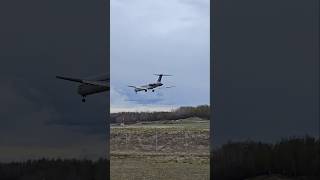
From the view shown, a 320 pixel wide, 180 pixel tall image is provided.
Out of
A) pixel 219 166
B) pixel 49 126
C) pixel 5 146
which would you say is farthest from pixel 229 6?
pixel 5 146

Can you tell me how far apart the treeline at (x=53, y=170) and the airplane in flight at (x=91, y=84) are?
94 centimetres

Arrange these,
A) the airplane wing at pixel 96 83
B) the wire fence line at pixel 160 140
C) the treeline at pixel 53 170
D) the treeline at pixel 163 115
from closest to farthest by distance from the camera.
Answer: the treeline at pixel 53 170 → the airplane wing at pixel 96 83 → the treeline at pixel 163 115 → the wire fence line at pixel 160 140

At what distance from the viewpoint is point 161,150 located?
10.1 m

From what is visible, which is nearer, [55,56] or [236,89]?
[55,56]

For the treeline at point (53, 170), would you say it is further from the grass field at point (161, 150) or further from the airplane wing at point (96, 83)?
the airplane wing at point (96, 83)

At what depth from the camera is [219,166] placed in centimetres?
928

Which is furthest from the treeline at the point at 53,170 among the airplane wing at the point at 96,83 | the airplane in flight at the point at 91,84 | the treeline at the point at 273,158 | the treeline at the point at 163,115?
the treeline at the point at 273,158

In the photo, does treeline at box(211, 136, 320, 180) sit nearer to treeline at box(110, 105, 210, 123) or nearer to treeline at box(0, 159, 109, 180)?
treeline at box(110, 105, 210, 123)

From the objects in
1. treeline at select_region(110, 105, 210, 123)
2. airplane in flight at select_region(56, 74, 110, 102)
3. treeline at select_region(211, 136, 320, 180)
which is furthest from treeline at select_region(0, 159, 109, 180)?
treeline at select_region(211, 136, 320, 180)

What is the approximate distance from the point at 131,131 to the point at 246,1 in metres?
2.93

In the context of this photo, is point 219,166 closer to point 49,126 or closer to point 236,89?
point 236,89

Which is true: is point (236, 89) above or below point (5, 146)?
above

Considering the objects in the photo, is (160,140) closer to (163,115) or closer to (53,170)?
(163,115)

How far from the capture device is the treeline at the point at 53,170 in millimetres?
8047
